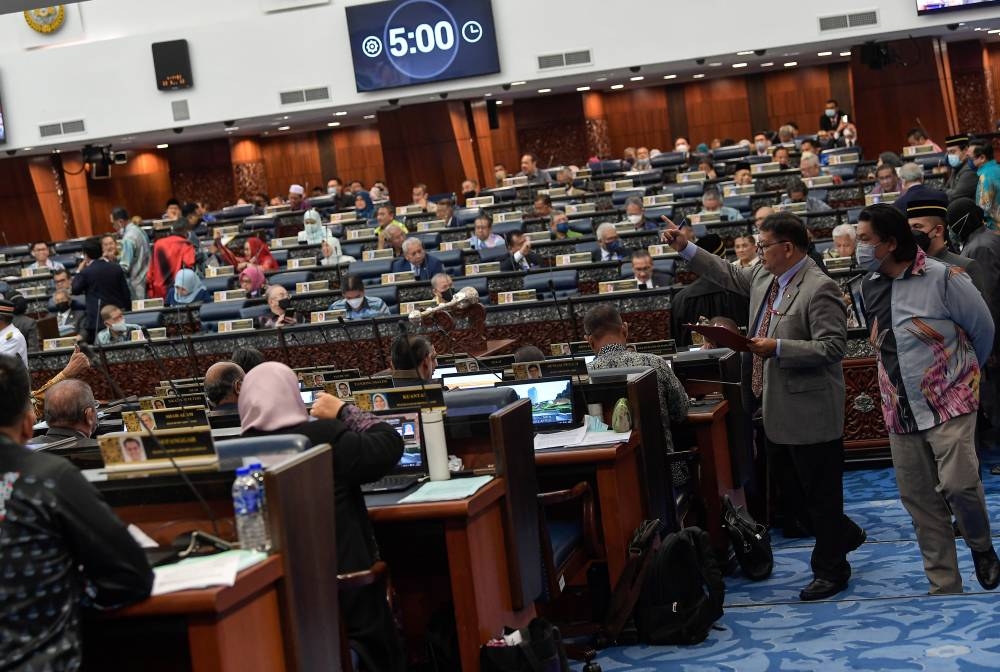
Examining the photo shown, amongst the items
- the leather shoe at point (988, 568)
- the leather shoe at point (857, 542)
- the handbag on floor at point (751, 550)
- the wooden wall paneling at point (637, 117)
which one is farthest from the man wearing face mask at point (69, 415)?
the wooden wall paneling at point (637, 117)

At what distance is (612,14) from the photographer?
18.1m

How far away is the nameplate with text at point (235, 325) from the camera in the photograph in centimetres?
1071

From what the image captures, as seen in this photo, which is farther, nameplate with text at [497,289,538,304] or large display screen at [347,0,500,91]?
large display screen at [347,0,500,91]

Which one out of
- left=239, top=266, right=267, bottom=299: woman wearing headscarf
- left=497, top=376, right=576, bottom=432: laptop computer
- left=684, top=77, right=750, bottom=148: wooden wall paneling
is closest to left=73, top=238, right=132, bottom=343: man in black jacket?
left=239, top=266, right=267, bottom=299: woman wearing headscarf

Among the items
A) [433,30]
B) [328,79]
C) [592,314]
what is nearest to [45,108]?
[328,79]

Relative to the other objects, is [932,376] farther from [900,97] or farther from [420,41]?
[900,97]

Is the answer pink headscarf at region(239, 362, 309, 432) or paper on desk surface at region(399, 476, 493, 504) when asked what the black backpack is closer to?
paper on desk surface at region(399, 476, 493, 504)

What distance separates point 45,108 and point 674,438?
16161 millimetres

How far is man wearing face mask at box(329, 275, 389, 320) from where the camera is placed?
1028 cm

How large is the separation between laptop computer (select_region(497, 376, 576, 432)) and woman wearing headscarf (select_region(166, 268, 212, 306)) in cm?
846

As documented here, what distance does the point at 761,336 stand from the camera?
4.97m

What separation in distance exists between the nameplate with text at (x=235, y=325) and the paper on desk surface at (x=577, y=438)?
6240 mm

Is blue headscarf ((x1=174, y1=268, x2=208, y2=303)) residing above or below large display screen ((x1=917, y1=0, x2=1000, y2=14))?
below

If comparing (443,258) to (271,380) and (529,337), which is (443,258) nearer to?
(529,337)
